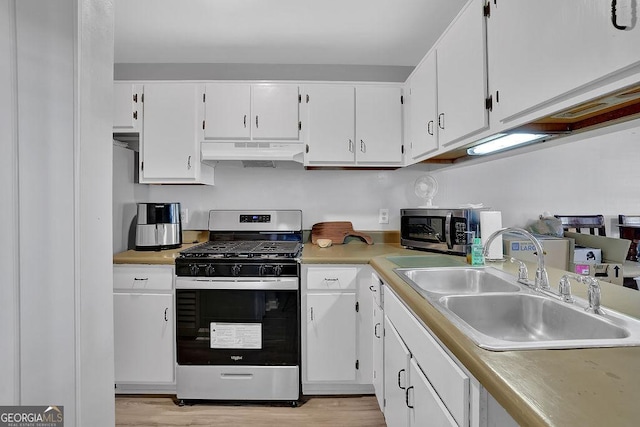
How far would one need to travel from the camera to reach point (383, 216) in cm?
272

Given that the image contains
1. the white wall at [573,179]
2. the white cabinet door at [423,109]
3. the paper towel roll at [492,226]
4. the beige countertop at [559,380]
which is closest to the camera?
the beige countertop at [559,380]

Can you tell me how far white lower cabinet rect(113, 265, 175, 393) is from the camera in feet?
6.75

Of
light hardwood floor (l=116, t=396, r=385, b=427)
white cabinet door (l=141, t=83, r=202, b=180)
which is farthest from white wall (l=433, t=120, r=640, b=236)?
white cabinet door (l=141, t=83, r=202, b=180)

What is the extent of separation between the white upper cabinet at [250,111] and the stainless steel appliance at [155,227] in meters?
0.64

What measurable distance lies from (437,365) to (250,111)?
208cm

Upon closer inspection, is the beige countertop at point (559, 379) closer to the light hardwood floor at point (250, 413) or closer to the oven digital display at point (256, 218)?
the light hardwood floor at point (250, 413)

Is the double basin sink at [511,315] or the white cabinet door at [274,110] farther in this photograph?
the white cabinet door at [274,110]

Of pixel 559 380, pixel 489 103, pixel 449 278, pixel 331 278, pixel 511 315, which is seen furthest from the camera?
pixel 331 278

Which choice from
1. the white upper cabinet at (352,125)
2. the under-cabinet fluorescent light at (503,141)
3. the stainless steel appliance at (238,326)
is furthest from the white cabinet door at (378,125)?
the stainless steel appliance at (238,326)

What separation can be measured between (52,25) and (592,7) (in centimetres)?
132

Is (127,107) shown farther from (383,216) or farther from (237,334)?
(383,216)

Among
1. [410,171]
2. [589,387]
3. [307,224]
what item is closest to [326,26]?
[410,171]

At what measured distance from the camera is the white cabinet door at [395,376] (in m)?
1.29

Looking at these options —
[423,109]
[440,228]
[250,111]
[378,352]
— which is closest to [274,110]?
[250,111]
